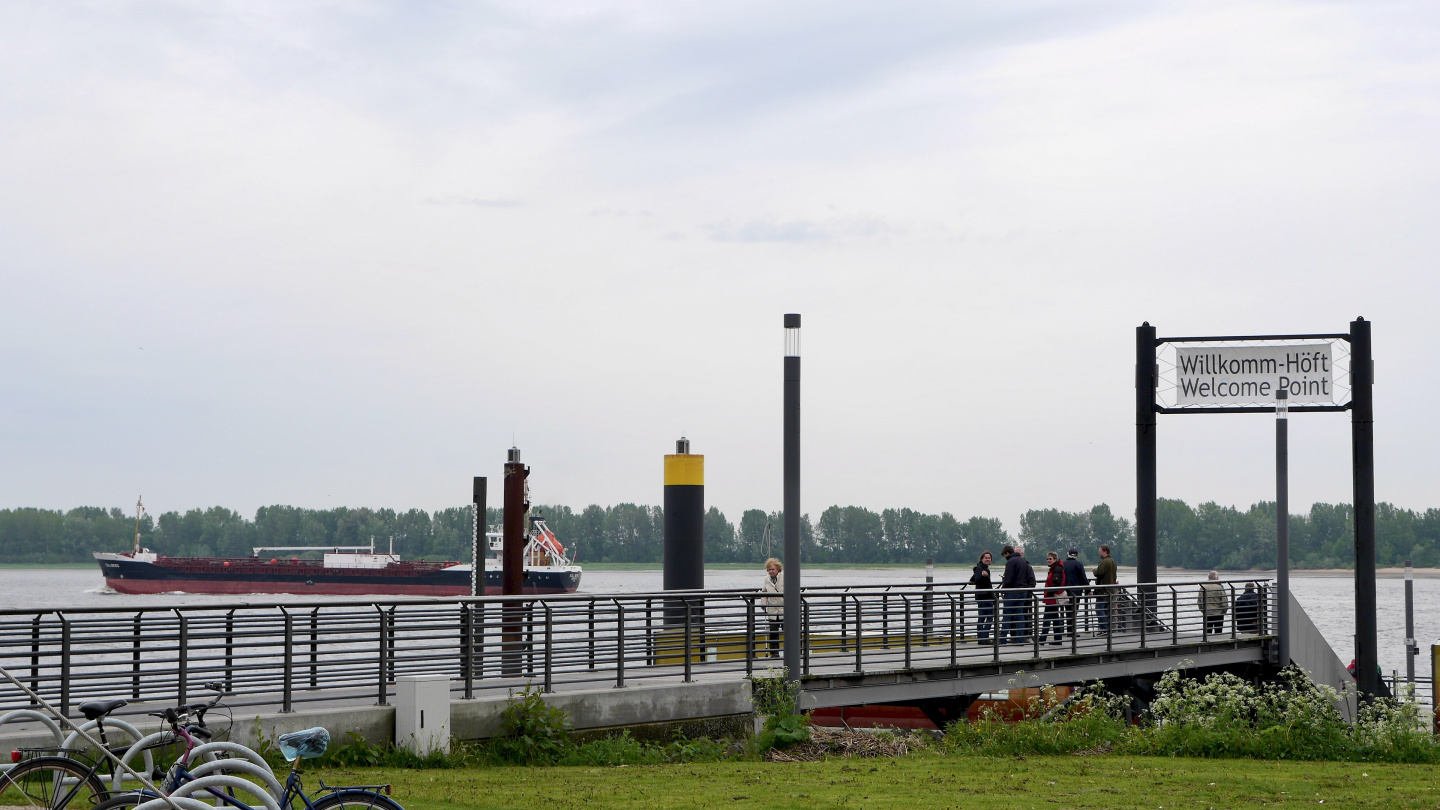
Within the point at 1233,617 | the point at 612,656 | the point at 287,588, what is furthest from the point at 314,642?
the point at 287,588

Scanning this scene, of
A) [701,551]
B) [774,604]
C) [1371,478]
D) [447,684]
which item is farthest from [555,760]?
[1371,478]

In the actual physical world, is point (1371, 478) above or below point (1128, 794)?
above

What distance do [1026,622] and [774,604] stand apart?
437cm

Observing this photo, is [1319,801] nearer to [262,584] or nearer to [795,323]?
[795,323]

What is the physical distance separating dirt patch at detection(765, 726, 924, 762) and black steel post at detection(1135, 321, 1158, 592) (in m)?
9.64

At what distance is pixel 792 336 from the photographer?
44.6ft

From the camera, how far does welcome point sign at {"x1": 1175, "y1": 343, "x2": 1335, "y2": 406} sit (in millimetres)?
21891

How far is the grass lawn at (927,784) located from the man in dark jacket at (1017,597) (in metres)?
6.20

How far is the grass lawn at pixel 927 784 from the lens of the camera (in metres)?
9.94

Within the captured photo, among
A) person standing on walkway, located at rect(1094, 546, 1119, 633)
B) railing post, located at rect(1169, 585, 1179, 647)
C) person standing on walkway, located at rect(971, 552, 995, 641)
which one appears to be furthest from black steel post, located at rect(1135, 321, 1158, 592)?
person standing on walkway, located at rect(971, 552, 995, 641)

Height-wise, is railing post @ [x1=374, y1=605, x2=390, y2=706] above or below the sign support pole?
below

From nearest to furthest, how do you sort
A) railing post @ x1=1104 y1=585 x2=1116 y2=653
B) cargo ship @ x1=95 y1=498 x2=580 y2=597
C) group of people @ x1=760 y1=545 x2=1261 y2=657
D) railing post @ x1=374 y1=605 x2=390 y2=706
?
railing post @ x1=374 y1=605 x2=390 y2=706
group of people @ x1=760 y1=545 x2=1261 y2=657
railing post @ x1=1104 y1=585 x2=1116 y2=653
cargo ship @ x1=95 y1=498 x2=580 y2=597

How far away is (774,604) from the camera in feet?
52.6

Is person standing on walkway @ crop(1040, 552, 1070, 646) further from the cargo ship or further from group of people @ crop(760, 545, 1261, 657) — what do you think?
the cargo ship
